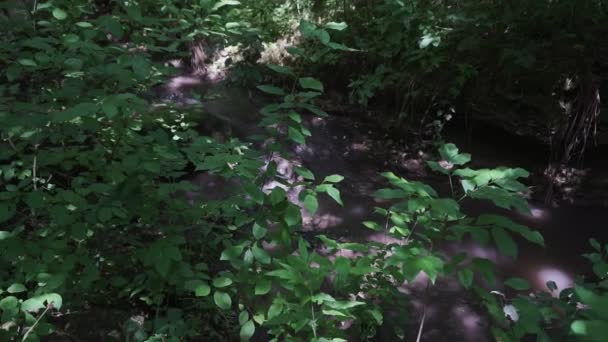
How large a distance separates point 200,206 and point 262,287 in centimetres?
89

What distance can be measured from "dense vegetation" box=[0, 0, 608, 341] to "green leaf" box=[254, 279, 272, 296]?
0.04 ft

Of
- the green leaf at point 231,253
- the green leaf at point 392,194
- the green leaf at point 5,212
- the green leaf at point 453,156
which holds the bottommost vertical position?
the green leaf at point 231,253

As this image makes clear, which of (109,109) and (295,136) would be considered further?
(295,136)

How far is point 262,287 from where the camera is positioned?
62.3 inches

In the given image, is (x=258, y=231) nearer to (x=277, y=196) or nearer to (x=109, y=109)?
(x=277, y=196)

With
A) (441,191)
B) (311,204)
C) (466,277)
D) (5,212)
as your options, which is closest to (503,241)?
(466,277)

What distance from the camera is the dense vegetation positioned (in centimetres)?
151

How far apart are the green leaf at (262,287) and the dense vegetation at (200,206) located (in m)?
0.01

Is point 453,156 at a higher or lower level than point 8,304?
higher

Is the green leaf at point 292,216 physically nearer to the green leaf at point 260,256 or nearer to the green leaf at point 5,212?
the green leaf at point 260,256

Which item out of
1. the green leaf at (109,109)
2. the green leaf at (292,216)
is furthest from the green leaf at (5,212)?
the green leaf at (292,216)

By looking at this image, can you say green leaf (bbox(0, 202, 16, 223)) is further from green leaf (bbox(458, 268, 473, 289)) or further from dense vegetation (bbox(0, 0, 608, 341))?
green leaf (bbox(458, 268, 473, 289))

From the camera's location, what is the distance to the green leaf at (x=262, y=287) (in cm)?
156

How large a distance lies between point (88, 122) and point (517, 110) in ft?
15.7
